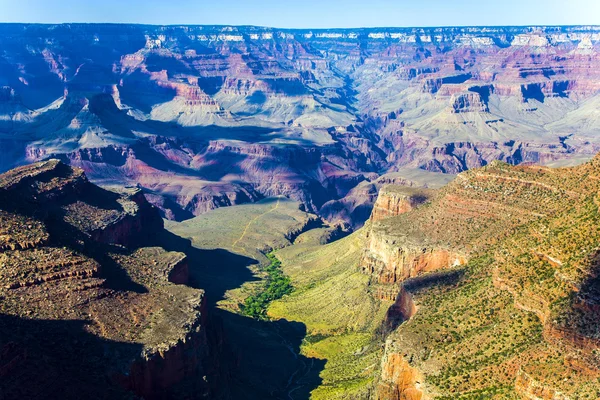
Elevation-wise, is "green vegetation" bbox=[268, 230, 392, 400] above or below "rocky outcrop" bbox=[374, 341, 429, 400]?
below

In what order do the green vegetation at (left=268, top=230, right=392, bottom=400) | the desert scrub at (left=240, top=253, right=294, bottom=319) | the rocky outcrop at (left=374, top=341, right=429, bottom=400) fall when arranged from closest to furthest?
1. the rocky outcrop at (left=374, top=341, right=429, bottom=400)
2. the green vegetation at (left=268, top=230, right=392, bottom=400)
3. the desert scrub at (left=240, top=253, right=294, bottom=319)

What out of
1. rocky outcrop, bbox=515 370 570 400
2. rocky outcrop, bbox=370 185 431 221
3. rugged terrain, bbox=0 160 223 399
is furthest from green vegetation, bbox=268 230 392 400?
rocky outcrop, bbox=515 370 570 400

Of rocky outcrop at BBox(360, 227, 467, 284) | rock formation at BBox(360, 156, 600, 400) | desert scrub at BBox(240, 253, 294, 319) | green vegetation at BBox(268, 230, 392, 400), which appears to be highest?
rock formation at BBox(360, 156, 600, 400)

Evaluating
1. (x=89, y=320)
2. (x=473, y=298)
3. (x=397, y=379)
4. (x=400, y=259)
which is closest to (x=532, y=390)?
(x=397, y=379)

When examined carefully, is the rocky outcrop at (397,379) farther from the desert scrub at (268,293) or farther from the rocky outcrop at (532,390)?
the desert scrub at (268,293)

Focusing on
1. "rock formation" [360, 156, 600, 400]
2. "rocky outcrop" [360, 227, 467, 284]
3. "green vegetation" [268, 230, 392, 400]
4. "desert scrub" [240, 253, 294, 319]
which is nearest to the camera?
"rock formation" [360, 156, 600, 400]

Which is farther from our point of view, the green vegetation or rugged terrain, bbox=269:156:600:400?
the green vegetation

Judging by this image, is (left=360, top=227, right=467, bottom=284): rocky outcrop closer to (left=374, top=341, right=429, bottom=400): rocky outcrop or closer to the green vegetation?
the green vegetation

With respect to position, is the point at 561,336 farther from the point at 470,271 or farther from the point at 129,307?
the point at 129,307
